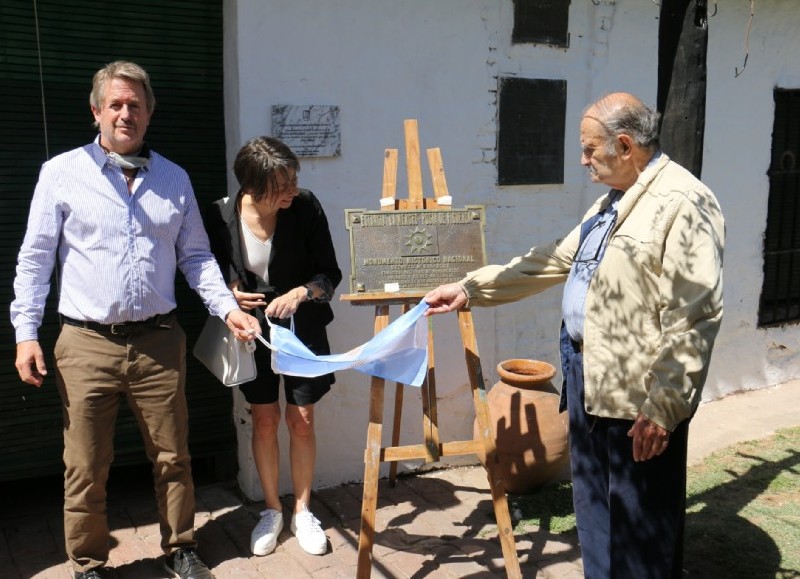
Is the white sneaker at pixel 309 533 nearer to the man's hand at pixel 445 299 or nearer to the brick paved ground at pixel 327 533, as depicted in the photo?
the brick paved ground at pixel 327 533

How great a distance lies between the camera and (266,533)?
3.90m

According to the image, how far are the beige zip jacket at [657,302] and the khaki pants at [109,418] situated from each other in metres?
1.87

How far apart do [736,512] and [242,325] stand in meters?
2.99

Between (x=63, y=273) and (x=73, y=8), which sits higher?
(x=73, y=8)

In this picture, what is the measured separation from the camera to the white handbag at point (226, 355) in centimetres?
359

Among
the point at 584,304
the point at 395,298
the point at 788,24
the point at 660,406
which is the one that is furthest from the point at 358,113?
the point at 788,24

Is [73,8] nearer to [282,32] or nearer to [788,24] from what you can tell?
[282,32]

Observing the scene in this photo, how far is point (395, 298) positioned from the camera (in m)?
3.67

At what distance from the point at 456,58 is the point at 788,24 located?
3.16 m

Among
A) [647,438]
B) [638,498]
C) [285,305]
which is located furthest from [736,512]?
[285,305]

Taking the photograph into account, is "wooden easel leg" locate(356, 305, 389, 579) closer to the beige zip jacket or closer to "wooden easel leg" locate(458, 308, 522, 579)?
"wooden easel leg" locate(458, 308, 522, 579)

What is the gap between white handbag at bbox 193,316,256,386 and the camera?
3590 mm

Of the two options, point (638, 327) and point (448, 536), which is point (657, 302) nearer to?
point (638, 327)

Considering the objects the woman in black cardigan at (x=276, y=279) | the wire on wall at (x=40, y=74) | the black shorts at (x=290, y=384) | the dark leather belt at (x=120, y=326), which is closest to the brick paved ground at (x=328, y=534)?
the woman in black cardigan at (x=276, y=279)
